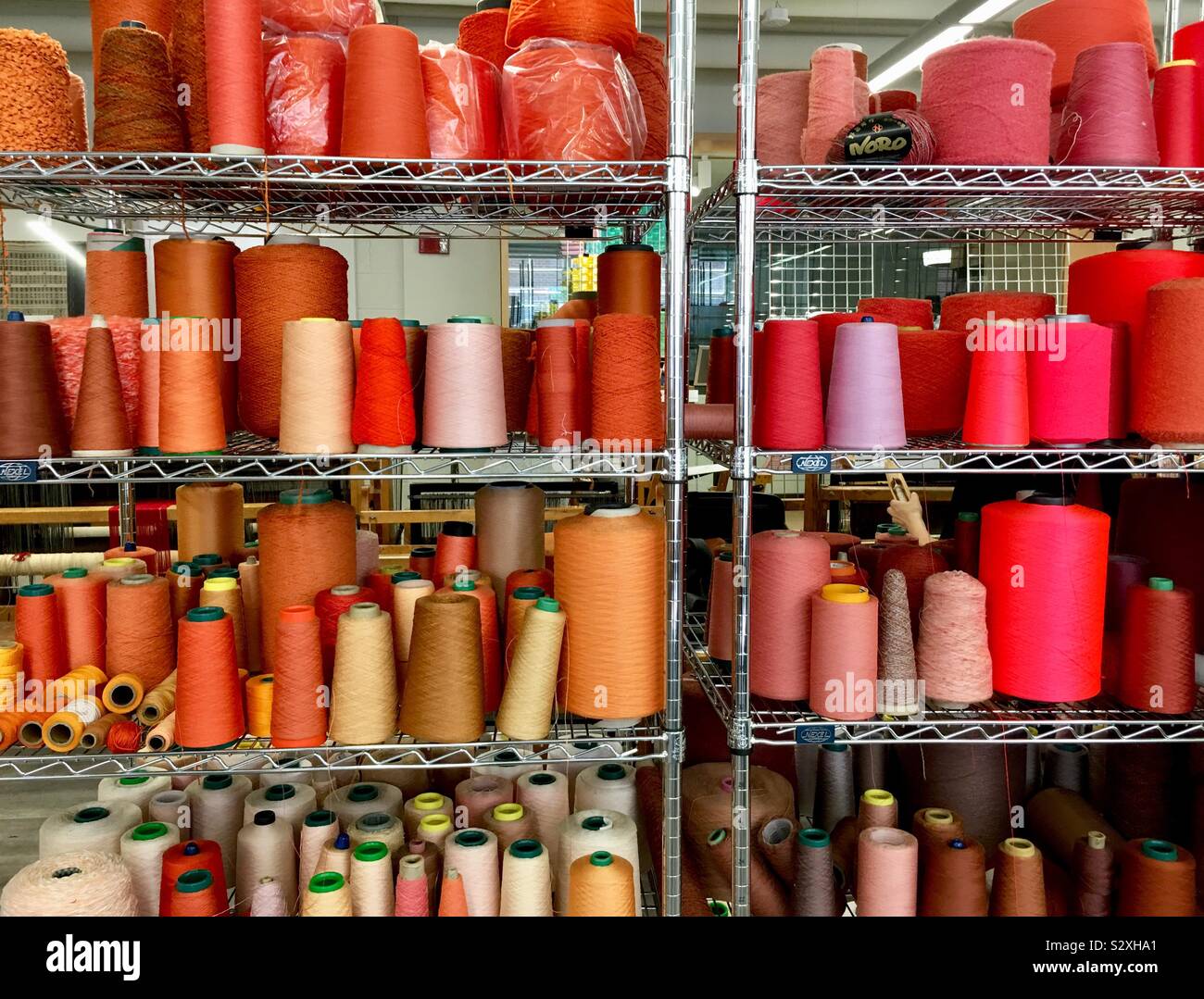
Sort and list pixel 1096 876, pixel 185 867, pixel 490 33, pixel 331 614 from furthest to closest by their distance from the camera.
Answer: pixel 490 33, pixel 1096 876, pixel 331 614, pixel 185 867

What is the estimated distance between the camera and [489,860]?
1.67 metres

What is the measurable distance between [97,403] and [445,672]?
31.2 inches

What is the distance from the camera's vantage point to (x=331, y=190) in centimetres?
180

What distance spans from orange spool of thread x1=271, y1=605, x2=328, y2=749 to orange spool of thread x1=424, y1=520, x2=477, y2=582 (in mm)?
375

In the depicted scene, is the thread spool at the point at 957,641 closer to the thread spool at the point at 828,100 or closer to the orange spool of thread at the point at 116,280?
the thread spool at the point at 828,100

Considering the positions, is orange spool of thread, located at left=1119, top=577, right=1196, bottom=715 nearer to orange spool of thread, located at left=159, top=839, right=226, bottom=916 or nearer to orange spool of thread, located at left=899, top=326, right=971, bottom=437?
orange spool of thread, located at left=899, top=326, right=971, bottom=437

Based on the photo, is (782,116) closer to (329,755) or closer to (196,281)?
(196,281)

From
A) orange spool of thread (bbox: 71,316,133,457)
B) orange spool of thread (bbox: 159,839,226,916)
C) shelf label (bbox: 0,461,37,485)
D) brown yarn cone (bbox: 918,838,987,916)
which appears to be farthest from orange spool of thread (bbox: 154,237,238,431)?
brown yarn cone (bbox: 918,838,987,916)

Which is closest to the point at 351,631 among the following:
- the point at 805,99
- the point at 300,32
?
the point at 300,32

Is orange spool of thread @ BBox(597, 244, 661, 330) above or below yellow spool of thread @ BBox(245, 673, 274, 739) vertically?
above

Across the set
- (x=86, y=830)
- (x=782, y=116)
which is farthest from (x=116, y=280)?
(x=782, y=116)

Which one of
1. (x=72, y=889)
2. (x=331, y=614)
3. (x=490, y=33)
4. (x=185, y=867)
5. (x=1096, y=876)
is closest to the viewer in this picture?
(x=72, y=889)

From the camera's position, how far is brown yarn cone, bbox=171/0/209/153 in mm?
1666

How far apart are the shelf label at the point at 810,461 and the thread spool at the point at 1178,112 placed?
914 mm
